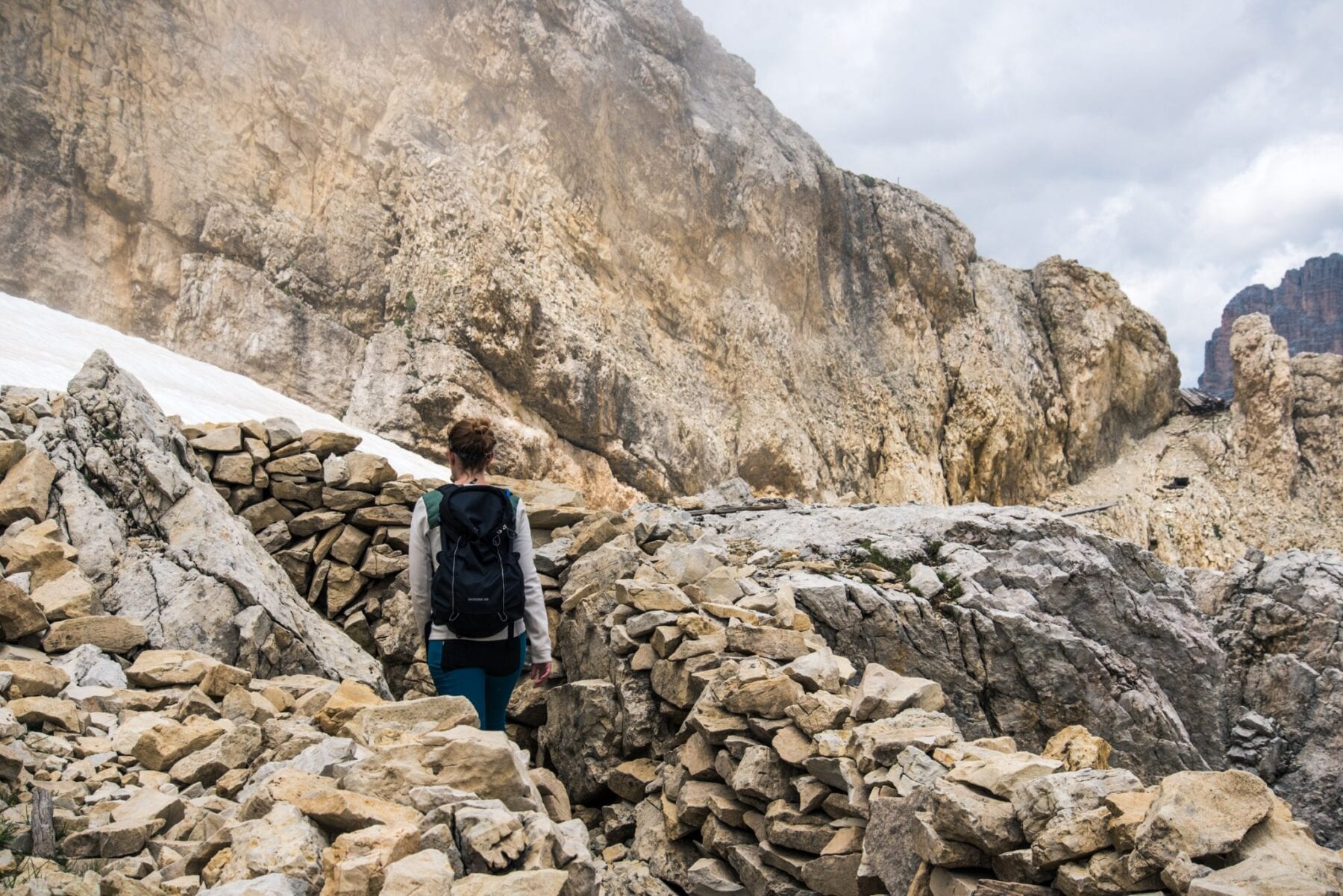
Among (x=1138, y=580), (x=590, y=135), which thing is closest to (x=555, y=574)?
(x=1138, y=580)

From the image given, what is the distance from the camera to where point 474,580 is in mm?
5141

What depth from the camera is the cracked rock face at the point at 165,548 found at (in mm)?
6504

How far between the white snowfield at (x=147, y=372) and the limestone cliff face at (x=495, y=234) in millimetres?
4715

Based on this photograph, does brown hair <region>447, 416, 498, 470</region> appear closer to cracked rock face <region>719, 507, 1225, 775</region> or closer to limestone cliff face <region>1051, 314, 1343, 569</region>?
cracked rock face <region>719, 507, 1225, 775</region>

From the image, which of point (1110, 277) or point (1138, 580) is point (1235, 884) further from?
point (1110, 277)

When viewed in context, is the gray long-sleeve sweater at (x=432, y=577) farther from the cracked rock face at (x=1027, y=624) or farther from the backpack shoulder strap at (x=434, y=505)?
the cracked rock face at (x=1027, y=624)

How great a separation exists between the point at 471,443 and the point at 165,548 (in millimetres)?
3300

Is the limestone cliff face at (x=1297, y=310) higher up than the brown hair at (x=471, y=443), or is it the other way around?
the limestone cliff face at (x=1297, y=310)

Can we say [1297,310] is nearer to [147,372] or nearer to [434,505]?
[147,372]

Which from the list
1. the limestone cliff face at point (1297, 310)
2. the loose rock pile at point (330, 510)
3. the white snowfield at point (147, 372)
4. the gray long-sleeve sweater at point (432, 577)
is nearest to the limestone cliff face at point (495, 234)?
the white snowfield at point (147, 372)

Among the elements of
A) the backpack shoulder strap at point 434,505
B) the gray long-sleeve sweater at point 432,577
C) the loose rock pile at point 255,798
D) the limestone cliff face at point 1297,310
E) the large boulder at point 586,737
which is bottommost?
the large boulder at point 586,737

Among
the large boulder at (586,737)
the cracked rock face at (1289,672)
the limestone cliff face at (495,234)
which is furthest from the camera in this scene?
the limestone cliff face at (495,234)

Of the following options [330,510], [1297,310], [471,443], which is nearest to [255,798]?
[471,443]

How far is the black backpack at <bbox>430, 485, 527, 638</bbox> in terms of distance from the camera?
16.9ft
